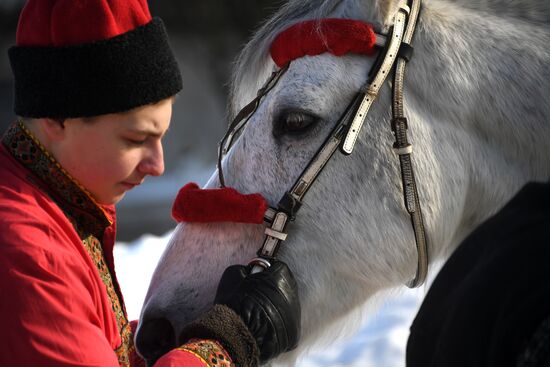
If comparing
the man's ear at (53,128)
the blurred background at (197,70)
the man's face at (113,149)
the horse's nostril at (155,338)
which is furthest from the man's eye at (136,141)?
the blurred background at (197,70)

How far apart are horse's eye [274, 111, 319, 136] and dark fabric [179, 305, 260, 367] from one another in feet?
1.68

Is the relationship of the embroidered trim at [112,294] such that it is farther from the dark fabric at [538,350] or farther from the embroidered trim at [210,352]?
the dark fabric at [538,350]

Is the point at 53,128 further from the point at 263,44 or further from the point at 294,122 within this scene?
the point at 263,44

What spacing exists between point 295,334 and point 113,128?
67 centimetres

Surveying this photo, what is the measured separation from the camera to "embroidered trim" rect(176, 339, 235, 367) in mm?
1422

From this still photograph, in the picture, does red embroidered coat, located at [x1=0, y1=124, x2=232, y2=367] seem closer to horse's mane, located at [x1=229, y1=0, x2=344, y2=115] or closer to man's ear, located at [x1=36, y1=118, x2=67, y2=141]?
man's ear, located at [x1=36, y1=118, x2=67, y2=141]

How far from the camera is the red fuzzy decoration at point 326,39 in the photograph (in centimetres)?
189

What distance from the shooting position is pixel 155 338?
6.17 ft

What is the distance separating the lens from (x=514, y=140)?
1.89 meters

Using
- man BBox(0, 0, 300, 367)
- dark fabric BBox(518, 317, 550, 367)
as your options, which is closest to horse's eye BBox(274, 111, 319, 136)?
man BBox(0, 0, 300, 367)

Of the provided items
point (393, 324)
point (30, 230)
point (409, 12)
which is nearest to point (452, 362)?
point (30, 230)

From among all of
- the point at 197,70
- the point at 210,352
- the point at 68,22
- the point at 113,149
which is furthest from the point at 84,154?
the point at 197,70

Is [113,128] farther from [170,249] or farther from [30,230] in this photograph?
[170,249]

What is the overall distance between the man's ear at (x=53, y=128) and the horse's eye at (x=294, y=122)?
617 millimetres
